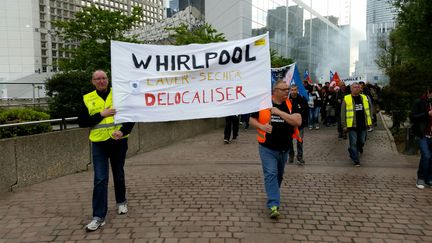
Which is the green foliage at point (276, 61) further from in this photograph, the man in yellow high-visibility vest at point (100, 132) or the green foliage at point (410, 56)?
the man in yellow high-visibility vest at point (100, 132)

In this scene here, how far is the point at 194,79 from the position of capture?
4.95 m

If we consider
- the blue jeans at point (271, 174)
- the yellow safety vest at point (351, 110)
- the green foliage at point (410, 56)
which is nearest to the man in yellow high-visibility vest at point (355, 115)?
the yellow safety vest at point (351, 110)

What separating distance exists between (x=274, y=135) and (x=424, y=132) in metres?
3.00

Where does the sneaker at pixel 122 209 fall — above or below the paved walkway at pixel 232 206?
above

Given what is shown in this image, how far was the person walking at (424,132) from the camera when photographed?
628cm

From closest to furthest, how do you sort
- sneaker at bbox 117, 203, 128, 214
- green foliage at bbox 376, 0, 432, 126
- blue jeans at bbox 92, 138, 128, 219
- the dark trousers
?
blue jeans at bbox 92, 138, 128, 219 → sneaker at bbox 117, 203, 128, 214 → green foliage at bbox 376, 0, 432, 126 → the dark trousers

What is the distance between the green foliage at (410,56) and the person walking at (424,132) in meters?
4.25

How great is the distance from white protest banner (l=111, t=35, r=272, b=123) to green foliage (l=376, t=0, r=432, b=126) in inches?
265

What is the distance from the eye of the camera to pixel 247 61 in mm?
5000

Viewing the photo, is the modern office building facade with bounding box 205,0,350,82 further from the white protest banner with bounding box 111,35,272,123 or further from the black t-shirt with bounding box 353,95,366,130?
the white protest banner with bounding box 111,35,272,123

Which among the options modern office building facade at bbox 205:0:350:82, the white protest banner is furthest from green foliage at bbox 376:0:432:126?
modern office building facade at bbox 205:0:350:82

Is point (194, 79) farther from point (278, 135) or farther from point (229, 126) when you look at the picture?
point (229, 126)

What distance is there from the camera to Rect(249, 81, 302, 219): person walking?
16.0ft

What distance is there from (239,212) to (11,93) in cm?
1433
